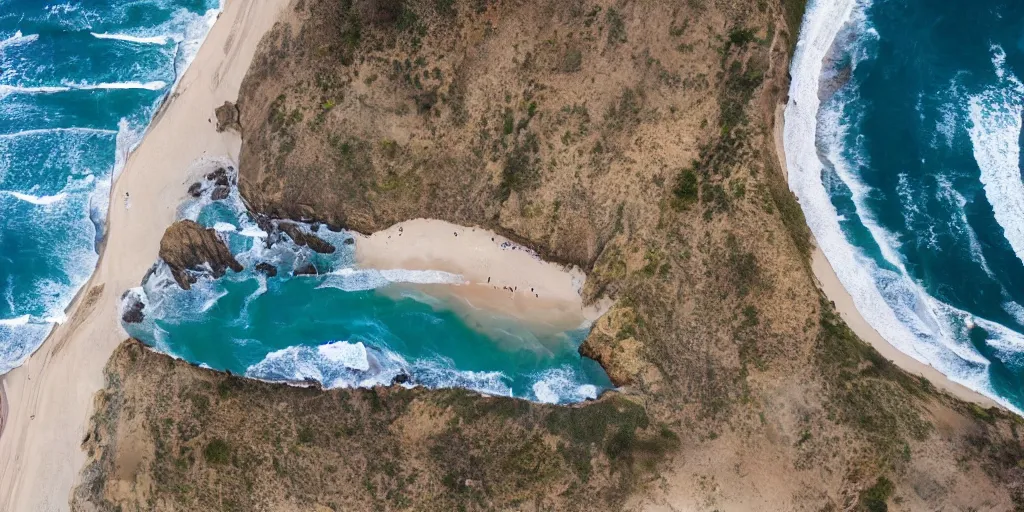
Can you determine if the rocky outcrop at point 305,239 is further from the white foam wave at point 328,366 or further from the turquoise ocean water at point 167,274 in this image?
the white foam wave at point 328,366

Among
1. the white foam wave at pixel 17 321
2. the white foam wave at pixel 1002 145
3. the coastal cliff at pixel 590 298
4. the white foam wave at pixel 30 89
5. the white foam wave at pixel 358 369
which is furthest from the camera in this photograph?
the white foam wave at pixel 30 89

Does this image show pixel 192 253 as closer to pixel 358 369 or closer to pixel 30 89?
pixel 358 369

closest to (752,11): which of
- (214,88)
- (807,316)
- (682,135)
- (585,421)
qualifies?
(682,135)

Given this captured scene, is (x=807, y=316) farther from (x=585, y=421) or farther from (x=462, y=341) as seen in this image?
(x=462, y=341)

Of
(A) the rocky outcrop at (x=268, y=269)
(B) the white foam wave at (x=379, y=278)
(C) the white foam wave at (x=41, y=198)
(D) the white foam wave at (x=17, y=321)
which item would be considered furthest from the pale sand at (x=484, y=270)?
(D) the white foam wave at (x=17, y=321)

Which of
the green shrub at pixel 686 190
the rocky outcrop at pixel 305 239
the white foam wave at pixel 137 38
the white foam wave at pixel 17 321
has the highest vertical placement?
the green shrub at pixel 686 190

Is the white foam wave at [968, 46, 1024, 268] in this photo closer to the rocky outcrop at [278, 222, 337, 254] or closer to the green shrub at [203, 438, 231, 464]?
the rocky outcrop at [278, 222, 337, 254]

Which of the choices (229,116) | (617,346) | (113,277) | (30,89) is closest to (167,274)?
(113,277)
